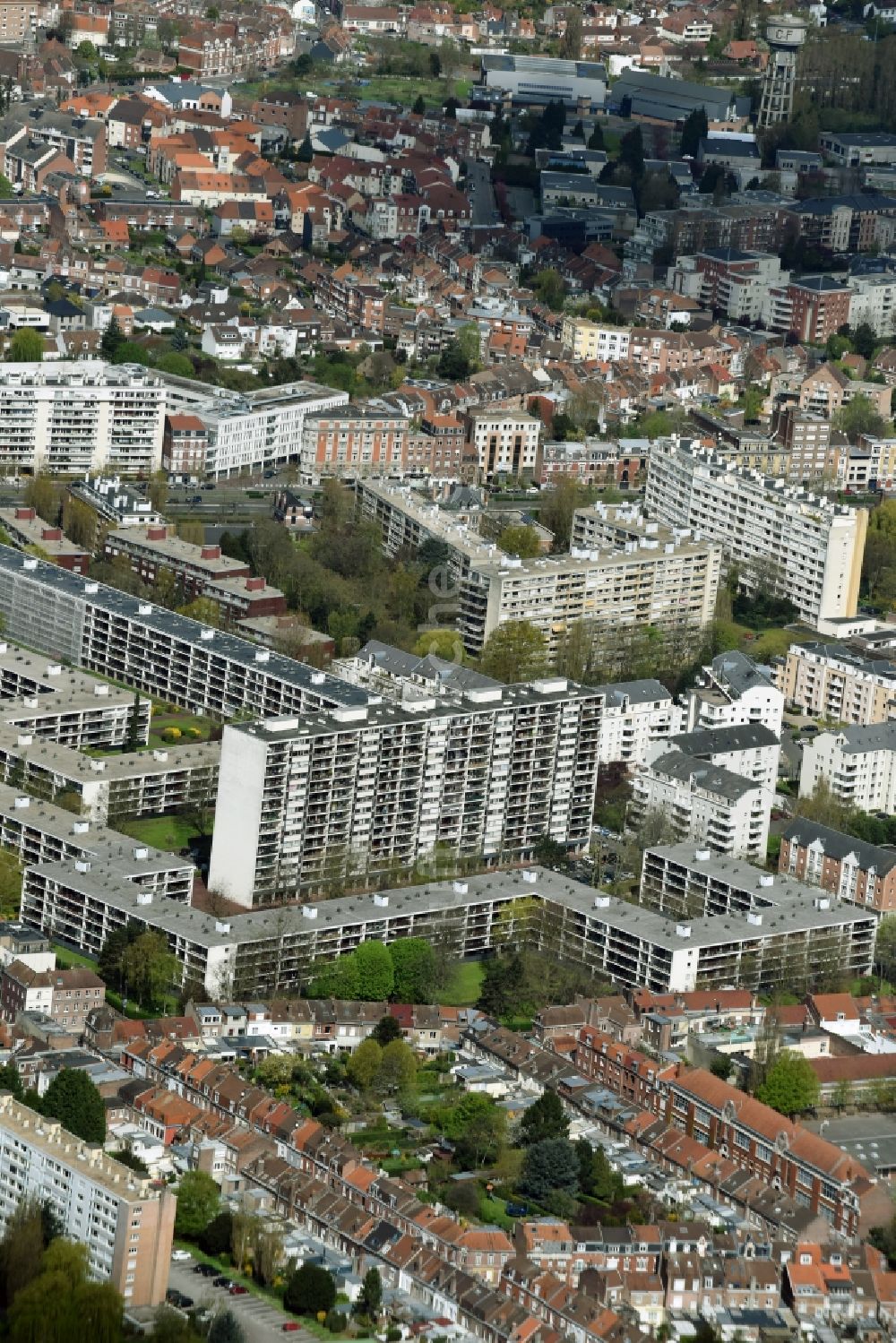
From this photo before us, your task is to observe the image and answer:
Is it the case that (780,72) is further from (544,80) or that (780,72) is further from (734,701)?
(734,701)

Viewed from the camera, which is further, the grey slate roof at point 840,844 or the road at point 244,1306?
the grey slate roof at point 840,844

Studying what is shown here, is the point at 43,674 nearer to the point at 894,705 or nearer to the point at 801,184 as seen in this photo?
the point at 894,705

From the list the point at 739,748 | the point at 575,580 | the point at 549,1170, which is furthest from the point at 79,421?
the point at 549,1170

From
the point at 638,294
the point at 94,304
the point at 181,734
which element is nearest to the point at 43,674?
the point at 181,734

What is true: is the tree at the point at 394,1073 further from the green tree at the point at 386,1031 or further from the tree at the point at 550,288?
the tree at the point at 550,288

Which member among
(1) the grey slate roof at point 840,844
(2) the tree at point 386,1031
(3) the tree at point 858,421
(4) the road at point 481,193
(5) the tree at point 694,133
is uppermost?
(5) the tree at point 694,133

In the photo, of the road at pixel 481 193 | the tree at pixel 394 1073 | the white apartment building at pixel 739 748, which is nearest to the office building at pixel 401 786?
the white apartment building at pixel 739 748

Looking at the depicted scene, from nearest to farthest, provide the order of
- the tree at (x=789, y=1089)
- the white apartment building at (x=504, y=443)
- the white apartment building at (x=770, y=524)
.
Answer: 1. the tree at (x=789, y=1089)
2. the white apartment building at (x=770, y=524)
3. the white apartment building at (x=504, y=443)

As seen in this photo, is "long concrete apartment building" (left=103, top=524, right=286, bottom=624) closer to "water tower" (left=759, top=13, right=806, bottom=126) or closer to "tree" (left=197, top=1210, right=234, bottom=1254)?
"tree" (left=197, top=1210, right=234, bottom=1254)
